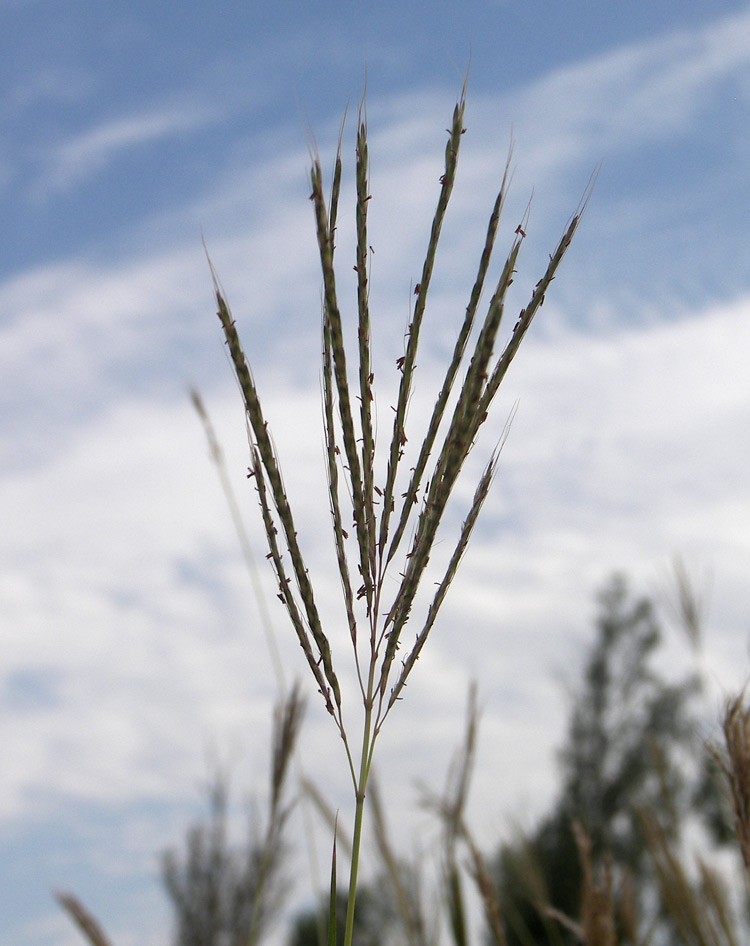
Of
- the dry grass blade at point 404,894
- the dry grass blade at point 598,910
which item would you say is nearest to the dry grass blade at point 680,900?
the dry grass blade at point 598,910

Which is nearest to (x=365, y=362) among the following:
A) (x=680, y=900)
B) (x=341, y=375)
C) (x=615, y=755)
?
(x=341, y=375)

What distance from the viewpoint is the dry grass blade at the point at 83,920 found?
1467mm

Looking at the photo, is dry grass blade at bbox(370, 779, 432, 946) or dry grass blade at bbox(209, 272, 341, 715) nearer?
dry grass blade at bbox(209, 272, 341, 715)

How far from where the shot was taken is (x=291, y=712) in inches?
76.3

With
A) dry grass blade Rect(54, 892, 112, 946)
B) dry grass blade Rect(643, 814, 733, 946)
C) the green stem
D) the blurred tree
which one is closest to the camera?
the green stem

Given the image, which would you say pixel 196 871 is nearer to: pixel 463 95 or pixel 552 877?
pixel 463 95

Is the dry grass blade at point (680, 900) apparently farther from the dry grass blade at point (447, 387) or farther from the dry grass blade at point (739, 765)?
the dry grass blade at point (447, 387)

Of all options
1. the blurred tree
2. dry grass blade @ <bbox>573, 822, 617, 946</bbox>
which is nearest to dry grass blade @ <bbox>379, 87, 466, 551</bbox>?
dry grass blade @ <bbox>573, 822, 617, 946</bbox>

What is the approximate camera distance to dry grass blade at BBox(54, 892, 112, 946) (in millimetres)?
1467

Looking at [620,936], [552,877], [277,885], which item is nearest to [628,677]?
[552,877]

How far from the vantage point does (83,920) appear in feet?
4.85

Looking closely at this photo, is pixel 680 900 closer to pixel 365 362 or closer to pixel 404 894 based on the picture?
pixel 404 894

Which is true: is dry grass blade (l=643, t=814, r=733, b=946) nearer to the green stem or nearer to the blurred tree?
the green stem

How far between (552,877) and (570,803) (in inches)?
77.6
